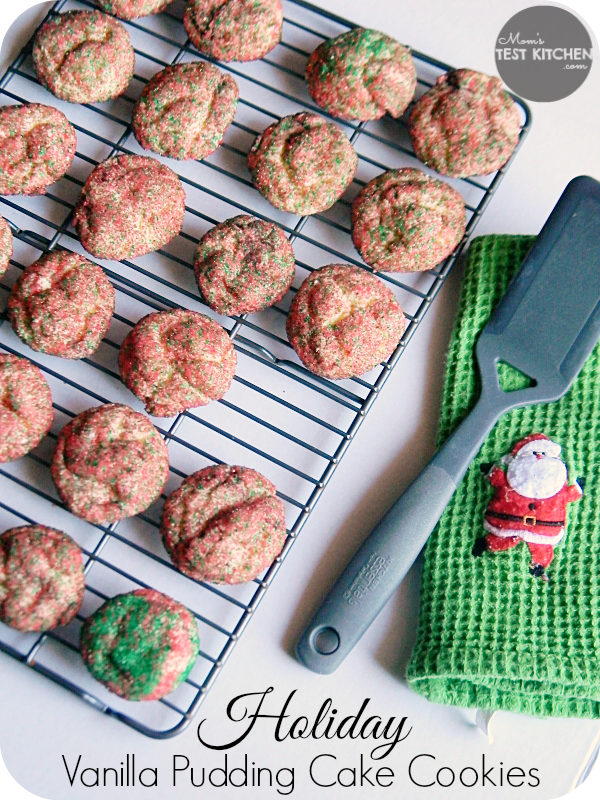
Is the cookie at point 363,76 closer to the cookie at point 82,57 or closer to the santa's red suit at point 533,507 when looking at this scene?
the cookie at point 82,57

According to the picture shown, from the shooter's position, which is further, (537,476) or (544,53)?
(544,53)

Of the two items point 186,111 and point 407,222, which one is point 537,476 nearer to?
point 407,222

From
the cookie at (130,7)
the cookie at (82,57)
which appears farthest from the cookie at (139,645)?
the cookie at (130,7)

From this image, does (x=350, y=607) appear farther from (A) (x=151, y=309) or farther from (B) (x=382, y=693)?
(A) (x=151, y=309)

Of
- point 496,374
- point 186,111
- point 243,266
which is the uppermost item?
point 186,111

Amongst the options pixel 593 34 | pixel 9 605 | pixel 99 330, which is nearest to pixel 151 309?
pixel 99 330

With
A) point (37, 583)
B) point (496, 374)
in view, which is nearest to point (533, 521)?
point (496, 374)
